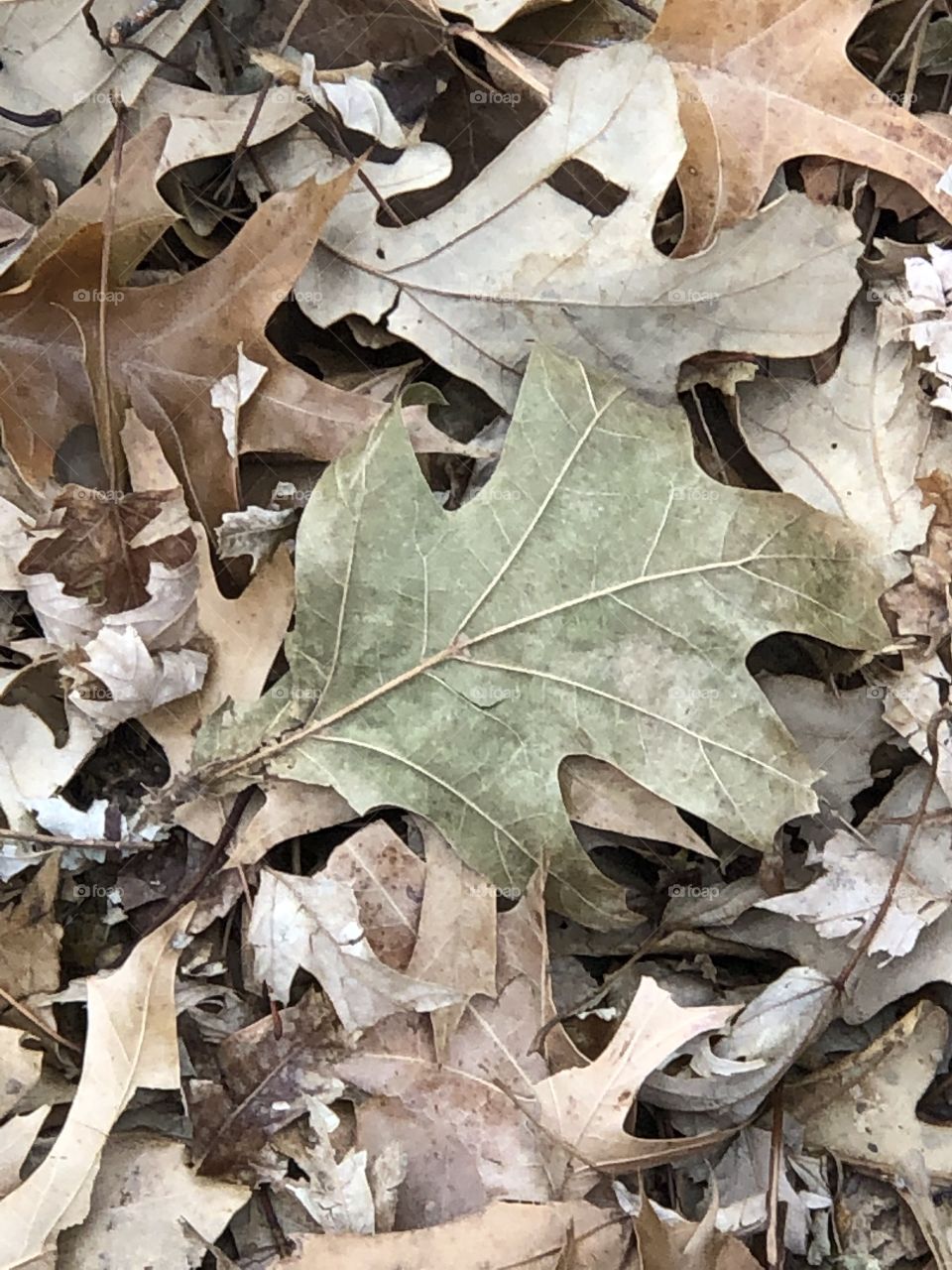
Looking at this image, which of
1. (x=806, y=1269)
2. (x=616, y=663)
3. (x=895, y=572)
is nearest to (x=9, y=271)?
(x=616, y=663)

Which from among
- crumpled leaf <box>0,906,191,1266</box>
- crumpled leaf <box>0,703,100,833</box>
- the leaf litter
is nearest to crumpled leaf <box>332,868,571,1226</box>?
the leaf litter

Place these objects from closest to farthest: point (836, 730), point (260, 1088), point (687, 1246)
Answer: point (687, 1246)
point (260, 1088)
point (836, 730)

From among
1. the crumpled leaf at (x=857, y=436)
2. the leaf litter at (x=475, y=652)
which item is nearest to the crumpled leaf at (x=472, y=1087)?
the leaf litter at (x=475, y=652)

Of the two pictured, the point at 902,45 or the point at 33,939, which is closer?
the point at 33,939

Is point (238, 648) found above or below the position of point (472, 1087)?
above

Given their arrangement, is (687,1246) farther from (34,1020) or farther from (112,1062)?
(34,1020)

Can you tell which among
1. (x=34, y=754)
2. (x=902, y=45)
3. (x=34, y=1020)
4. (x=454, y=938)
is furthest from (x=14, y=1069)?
(x=902, y=45)

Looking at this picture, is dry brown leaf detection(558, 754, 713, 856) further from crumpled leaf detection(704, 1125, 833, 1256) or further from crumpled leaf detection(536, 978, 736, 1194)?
crumpled leaf detection(704, 1125, 833, 1256)
